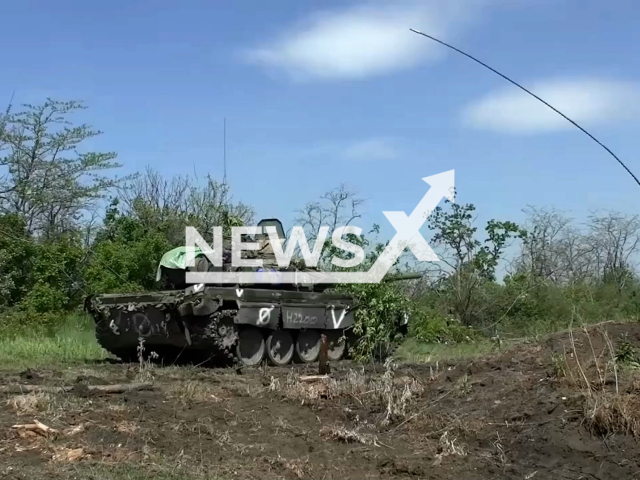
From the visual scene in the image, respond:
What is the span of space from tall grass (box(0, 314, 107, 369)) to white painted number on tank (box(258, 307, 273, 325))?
10.4 ft

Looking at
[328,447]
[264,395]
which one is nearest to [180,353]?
[264,395]

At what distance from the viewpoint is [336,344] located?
55.5 ft

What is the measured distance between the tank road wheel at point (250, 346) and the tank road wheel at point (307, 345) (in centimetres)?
104

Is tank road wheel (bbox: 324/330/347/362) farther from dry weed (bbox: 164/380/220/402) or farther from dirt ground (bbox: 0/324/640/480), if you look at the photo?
dirt ground (bbox: 0/324/640/480)

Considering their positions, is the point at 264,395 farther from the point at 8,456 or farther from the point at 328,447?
the point at 8,456

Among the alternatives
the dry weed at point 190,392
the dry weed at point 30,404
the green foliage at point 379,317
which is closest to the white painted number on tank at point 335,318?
the green foliage at point 379,317

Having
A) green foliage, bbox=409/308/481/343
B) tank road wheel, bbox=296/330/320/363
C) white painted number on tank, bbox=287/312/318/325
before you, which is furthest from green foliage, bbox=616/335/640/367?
Answer: green foliage, bbox=409/308/481/343

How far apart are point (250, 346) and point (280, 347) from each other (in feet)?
2.59

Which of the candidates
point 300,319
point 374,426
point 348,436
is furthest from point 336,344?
point 348,436

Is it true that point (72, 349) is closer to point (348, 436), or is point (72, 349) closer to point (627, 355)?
point (348, 436)

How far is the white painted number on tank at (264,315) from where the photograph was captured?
14820 millimetres

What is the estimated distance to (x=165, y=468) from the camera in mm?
6012

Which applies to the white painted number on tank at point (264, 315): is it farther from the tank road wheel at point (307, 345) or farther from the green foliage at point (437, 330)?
the green foliage at point (437, 330)

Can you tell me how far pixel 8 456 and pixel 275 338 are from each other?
30.7ft
